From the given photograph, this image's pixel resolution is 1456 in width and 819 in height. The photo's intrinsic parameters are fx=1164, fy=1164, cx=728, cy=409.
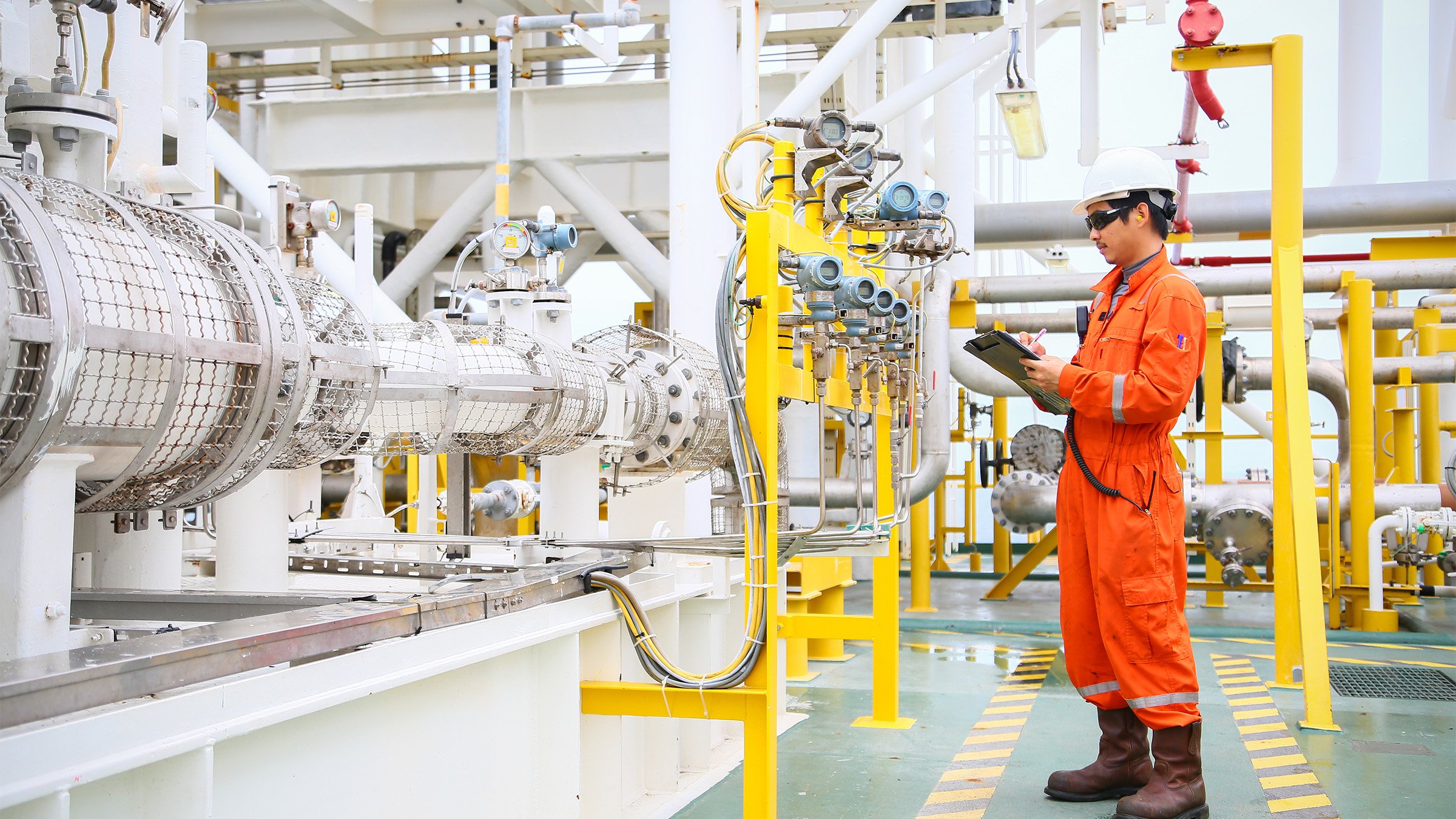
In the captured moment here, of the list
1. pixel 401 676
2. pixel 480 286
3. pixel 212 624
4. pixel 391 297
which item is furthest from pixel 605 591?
pixel 391 297

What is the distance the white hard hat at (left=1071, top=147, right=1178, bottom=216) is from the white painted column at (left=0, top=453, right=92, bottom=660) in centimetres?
247

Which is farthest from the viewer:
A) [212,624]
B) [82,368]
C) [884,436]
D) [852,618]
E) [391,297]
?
[391,297]

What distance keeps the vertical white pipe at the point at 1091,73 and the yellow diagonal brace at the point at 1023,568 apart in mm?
3715

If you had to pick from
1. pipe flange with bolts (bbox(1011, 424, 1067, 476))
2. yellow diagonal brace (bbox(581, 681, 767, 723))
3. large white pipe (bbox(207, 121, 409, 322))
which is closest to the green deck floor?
yellow diagonal brace (bbox(581, 681, 767, 723))

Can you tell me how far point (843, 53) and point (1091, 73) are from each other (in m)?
1.21

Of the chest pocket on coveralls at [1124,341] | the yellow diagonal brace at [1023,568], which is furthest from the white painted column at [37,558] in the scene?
the yellow diagonal brace at [1023,568]

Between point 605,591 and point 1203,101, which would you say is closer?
point 605,591

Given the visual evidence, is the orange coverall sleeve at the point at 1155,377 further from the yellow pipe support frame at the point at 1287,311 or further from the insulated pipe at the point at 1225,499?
the insulated pipe at the point at 1225,499

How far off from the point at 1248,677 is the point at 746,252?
4.03m

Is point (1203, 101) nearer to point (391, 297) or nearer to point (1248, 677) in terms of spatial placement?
point (1248, 677)

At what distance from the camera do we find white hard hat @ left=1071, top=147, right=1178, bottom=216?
3.15 metres

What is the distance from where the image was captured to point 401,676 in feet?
6.57

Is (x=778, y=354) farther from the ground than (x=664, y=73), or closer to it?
closer to it

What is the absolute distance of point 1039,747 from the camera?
4184 millimetres
